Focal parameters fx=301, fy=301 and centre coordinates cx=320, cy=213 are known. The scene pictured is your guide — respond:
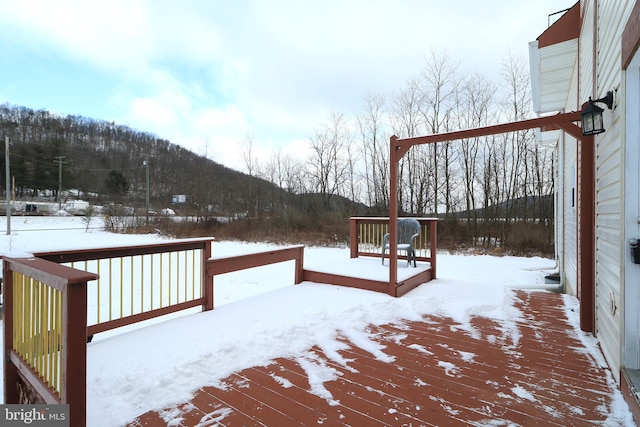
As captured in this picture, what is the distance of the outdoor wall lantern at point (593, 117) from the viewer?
2088 mm

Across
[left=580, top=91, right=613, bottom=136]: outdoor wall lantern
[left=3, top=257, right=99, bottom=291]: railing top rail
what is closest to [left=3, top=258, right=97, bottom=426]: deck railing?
[left=3, top=257, right=99, bottom=291]: railing top rail

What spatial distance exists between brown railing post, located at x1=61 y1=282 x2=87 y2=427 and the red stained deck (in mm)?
326

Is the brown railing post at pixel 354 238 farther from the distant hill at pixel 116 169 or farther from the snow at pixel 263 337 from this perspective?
the distant hill at pixel 116 169

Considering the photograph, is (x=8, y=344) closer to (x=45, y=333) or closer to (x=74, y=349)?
(x=45, y=333)

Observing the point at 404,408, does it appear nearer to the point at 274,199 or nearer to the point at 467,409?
the point at 467,409

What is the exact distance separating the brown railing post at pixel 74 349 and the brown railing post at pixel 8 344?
3.20 ft

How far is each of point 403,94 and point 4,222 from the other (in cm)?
2518

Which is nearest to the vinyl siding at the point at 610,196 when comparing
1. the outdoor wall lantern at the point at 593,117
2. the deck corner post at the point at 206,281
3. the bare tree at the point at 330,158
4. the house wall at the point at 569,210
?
the outdoor wall lantern at the point at 593,117

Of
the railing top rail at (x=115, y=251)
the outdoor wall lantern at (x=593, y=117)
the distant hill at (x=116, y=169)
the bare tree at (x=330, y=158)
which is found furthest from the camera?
the distant hill at (x=116, y=169)

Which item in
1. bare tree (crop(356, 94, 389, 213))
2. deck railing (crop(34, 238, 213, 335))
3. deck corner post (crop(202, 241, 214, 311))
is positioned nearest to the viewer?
deck railing (crop(34, 238, 213, 335))

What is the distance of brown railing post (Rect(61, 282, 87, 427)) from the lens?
1.25m

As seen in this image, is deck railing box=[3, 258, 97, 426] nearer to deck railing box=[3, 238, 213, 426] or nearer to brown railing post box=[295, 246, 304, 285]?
deck railing box=[3, 238, 213, 426]

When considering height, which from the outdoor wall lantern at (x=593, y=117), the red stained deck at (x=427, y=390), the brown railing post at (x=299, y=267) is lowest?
the red stained deck at (x=427, y=390)

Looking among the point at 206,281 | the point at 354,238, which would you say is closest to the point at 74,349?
the point at 206,281
